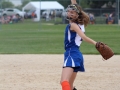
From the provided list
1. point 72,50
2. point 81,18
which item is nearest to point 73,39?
point 72,50

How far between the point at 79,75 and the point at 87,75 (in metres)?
0.21

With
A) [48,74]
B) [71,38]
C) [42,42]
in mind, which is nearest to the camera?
[71,38]

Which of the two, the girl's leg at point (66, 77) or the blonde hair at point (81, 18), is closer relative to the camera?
the girl's leg at point (66, 77)

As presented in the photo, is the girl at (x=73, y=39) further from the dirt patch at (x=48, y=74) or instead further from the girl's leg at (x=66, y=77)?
the dirt patch at (x=48, y=74)

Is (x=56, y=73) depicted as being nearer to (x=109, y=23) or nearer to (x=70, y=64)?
(x=70, y=64)

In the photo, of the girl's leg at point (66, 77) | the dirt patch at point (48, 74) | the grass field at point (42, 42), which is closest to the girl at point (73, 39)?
the girl's leg at point (66, 77)

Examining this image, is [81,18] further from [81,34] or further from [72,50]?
[72,50]

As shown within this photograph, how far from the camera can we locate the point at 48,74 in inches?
400

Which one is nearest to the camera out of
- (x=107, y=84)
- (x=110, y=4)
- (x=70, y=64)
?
(x=70, y=64)

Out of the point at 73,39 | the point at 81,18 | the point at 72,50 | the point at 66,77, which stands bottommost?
the point at 66,77

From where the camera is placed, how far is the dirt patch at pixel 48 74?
28.6ft

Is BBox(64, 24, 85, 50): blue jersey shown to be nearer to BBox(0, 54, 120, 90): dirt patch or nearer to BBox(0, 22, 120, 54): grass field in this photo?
BBox(0, 54, 120, 90): dirt patch

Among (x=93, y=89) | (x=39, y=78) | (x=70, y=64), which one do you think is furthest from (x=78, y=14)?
(x=39, y=78)

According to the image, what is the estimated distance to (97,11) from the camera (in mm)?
39125
